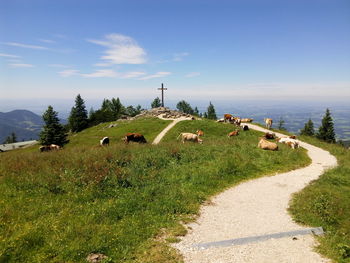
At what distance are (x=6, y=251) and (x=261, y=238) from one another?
28.0 ft

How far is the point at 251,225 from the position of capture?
9281 mm

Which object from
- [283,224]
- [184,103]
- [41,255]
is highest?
[184,103]

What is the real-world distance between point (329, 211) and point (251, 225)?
14.0 ft

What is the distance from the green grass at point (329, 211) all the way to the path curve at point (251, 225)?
1.51ft

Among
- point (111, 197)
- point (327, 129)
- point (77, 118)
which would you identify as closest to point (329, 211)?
point (111, 197)

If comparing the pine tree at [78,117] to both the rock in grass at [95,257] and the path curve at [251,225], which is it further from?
the rock in grass at [95,257]

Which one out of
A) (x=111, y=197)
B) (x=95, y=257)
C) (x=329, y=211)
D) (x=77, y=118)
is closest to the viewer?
(x=95, y=257)

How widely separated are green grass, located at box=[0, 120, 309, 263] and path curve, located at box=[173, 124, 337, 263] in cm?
74

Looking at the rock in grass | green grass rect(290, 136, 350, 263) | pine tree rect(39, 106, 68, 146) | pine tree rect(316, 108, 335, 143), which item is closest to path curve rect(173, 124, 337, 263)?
green grass rect(290, 136, 350, 263)

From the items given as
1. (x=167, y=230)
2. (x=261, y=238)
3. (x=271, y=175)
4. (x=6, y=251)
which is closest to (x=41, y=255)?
(x=6, y=251)

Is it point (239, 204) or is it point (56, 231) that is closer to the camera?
point (56, 231)

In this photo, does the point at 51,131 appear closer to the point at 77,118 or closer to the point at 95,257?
the point at 77,118

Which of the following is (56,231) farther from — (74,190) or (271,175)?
(271,175)

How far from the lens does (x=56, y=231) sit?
301 inches
